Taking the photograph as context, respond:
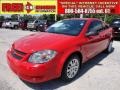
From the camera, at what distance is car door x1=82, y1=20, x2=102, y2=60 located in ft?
21.1

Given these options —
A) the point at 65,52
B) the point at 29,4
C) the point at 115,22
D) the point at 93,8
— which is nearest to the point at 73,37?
the point at 65,52

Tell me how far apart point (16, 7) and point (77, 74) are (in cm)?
2742

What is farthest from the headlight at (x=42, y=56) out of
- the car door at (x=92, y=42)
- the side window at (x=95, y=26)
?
the side window at (x=95, y=26)

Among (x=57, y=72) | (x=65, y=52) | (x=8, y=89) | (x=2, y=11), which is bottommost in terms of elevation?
(x=8, y=89)

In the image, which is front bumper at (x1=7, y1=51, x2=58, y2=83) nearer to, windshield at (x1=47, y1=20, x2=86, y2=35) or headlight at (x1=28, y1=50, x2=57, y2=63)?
headlight at (x1=28, y1=50, x2=57, y2=63)

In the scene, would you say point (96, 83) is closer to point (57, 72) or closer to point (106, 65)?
point (57, 72)

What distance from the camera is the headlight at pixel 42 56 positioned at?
5.06m

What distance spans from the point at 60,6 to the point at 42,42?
24.3 metres

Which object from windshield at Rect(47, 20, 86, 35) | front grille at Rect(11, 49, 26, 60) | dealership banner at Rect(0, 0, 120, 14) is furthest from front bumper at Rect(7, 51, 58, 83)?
dealership banner at Rect(0, 0, 120, 14)

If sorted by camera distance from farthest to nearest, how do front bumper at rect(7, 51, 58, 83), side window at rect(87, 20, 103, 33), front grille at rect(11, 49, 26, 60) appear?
side window at rect(87, 20, 103, 33) → front grille at rect(11, 49, 26, 60) → front bumper at rect(7, 51, 58, 83)

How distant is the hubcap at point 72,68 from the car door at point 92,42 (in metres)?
0.54

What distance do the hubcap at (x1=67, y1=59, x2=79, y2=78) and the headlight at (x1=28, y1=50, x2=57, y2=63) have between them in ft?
2.25

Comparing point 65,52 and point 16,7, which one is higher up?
point 16,7

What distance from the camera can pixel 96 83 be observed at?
573 cm
